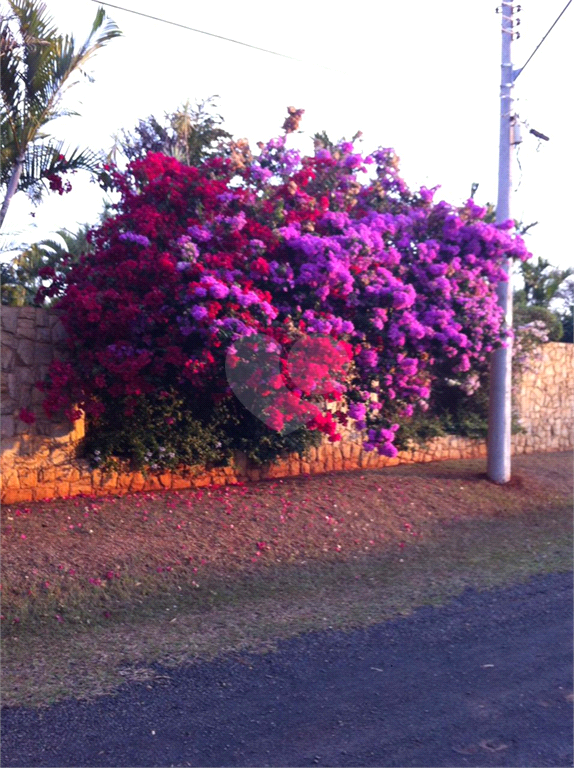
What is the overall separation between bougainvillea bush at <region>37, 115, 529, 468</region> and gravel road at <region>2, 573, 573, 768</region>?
3603 millimetres

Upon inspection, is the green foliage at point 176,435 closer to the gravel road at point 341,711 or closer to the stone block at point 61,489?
the stone block at point 61,489

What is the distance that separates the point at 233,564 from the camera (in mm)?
8008

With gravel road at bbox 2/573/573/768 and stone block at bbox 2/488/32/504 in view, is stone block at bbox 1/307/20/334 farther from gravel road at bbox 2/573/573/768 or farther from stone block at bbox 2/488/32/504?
gravel road at bbox 2/573/573/768

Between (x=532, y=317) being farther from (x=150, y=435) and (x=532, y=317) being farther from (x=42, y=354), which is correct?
(x=42, y=354)

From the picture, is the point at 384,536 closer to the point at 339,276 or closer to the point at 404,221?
the point at 339,276

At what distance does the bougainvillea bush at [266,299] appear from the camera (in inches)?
343

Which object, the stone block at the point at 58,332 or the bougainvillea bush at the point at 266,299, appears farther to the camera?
the stone block at the point at 58,332

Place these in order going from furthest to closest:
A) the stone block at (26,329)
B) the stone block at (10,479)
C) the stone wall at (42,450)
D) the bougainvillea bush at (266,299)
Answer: the stone block at (26,329) → the stone wall at (42,450) → the stone block at (10,479) → the bougainvillea bush at (266,299)

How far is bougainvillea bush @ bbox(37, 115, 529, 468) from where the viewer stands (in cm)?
872

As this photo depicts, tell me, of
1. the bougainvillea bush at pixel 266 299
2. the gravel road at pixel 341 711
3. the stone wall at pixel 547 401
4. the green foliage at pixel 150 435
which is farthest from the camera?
the stone wall at pixel 547 401

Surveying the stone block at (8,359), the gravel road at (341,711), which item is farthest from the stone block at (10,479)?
the gravel road at (341,711)

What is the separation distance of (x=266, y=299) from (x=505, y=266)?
4048mm

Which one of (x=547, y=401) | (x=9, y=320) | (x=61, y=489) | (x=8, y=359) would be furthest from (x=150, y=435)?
(x=547, y=401)

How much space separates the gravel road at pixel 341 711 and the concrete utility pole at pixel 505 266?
5.74 metres
